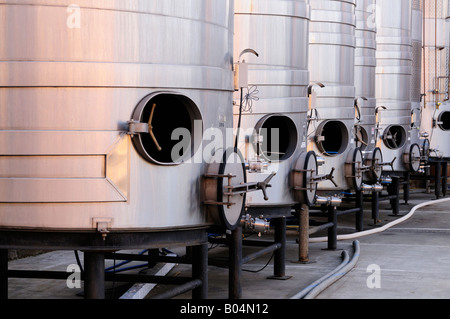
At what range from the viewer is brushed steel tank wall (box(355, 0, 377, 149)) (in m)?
13.1

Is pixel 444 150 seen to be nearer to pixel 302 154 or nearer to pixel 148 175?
pixel 302 154

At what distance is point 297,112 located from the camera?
28.5 ft

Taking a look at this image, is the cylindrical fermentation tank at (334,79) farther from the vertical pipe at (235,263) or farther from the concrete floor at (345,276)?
the vertical pipe at (235,263)

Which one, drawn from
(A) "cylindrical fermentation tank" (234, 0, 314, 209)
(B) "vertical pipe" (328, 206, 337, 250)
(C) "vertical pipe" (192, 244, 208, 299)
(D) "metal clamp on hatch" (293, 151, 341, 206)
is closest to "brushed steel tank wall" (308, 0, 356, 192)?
(B) "vertical pipe" (328, 206, 337, 250)

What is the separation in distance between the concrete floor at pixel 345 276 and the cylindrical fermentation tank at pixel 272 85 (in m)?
0.90

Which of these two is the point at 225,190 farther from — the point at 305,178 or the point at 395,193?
the point at 395,193

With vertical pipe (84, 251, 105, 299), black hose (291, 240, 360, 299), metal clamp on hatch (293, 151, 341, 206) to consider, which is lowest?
black hose (291, 240, 360, 299)

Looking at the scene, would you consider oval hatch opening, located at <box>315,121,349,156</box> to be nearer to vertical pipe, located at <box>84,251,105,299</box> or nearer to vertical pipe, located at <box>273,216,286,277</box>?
vertical pipe, located at <box>273,216,286,277</box>

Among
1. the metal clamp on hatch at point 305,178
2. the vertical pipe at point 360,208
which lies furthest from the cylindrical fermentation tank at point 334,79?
the metal clamp on hatch at point 305,178

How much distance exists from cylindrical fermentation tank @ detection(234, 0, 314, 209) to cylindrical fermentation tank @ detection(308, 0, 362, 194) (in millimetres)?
1738

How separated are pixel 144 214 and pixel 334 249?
240 inches

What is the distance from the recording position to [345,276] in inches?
350

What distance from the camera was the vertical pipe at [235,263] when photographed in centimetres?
723
